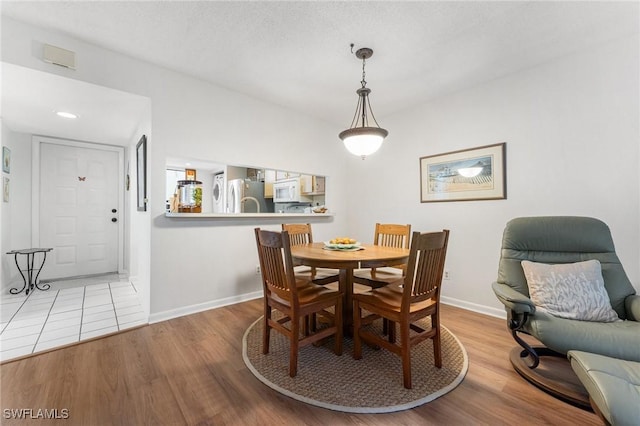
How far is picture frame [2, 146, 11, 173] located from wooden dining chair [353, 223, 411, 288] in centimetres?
451

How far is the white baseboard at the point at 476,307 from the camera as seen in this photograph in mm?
2744

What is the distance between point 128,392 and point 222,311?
4.29 ft

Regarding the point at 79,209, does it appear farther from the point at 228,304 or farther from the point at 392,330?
the point at 392,330

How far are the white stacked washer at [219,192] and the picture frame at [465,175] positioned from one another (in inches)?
104

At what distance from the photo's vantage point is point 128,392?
1592 millimetres

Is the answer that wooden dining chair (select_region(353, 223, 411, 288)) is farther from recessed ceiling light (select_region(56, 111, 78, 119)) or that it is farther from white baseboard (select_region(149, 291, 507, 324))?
recessed ceiling light (select_region(56, 111, 78, 119))

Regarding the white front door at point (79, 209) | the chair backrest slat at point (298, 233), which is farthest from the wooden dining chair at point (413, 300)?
the white front door at point (79, 209)

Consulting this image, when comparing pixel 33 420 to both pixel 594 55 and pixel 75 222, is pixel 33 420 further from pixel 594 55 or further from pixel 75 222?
pixel 594 55

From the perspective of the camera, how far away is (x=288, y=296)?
5.91 feet

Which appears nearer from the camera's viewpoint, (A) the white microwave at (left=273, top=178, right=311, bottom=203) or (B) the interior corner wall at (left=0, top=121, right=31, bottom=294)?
(B) the interior corner wall at (left=0, top=121, right=31, bottom=294)

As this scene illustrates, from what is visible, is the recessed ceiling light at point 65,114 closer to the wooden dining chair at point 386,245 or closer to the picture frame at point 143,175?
the picture frame at point 143,175

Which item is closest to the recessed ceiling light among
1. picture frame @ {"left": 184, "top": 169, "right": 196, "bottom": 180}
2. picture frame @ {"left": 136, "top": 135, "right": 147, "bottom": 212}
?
picture frame @ {"left": 136, "top": 135, "right": 147, "bottom": 212}

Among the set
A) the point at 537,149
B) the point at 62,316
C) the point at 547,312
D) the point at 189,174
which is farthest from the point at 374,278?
the point at 62,316

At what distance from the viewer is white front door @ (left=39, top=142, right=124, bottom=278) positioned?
13.1 ft
